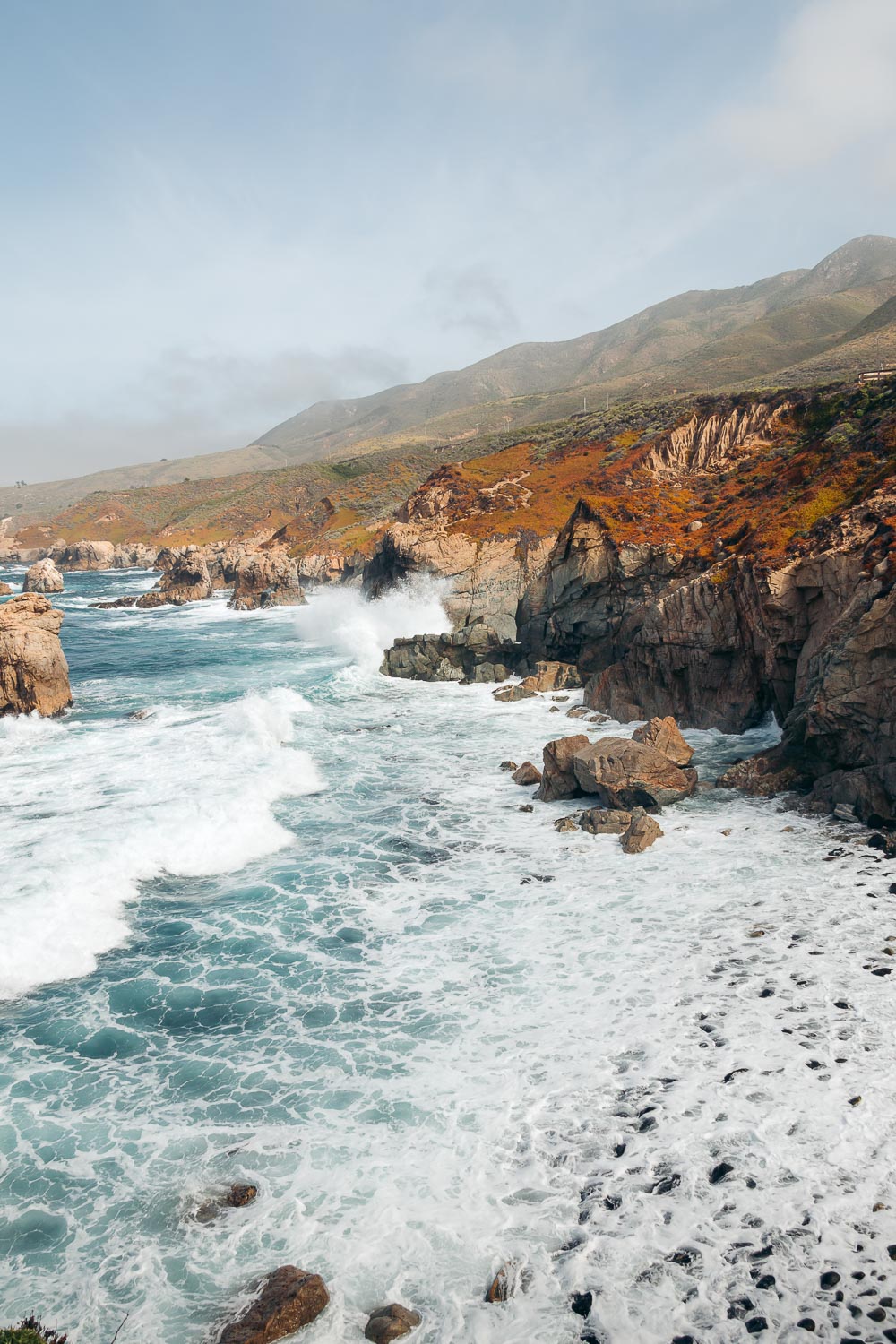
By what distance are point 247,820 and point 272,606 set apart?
67.9 metres

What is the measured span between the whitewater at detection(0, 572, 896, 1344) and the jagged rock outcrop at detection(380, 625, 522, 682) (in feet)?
66.1

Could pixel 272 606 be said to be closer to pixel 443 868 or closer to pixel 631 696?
pixel 631 696

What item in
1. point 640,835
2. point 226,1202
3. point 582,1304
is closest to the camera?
point 582,1304

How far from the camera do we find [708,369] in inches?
6176

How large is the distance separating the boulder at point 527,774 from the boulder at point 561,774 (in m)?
1.32

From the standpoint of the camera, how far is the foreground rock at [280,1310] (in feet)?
25.3

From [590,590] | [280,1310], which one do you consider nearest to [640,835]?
[280,1310]

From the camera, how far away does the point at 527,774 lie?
24984 millimetres

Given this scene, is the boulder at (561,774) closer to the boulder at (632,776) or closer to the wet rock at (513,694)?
the boulder at (632,776)

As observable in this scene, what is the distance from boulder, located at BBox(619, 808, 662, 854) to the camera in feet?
62.8

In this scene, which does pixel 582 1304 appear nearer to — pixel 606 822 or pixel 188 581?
pixel 606 822

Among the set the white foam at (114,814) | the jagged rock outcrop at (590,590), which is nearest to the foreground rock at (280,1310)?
the white foam at (114,814)

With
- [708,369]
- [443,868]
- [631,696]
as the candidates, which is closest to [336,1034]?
[443,868]

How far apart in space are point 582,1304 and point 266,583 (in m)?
94.6
